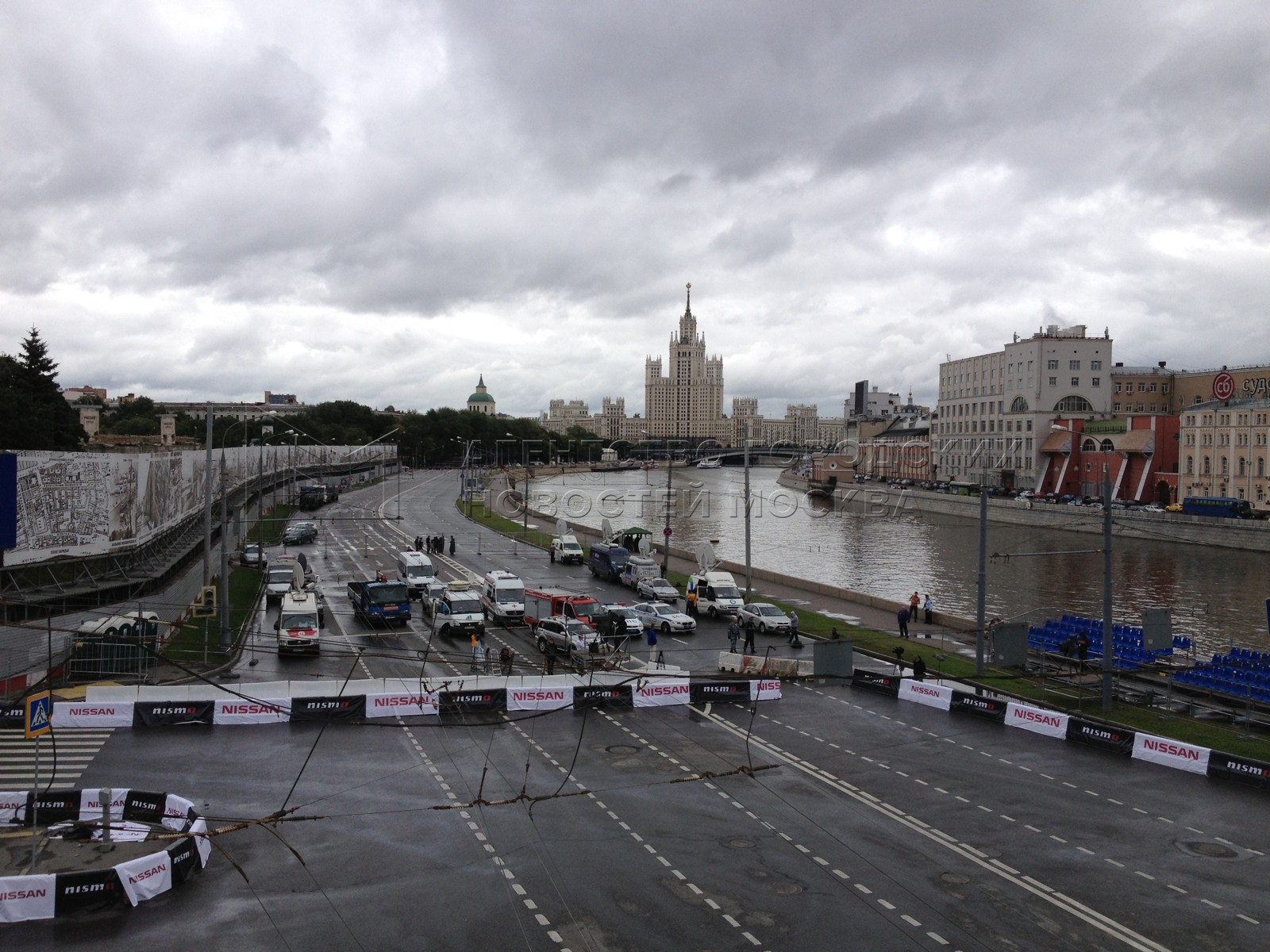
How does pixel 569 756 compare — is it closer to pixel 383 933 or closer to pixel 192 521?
pixel 383 933

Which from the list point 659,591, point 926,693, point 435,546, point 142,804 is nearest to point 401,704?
point 142,804

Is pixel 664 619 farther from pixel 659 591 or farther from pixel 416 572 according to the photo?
pixel 416 572

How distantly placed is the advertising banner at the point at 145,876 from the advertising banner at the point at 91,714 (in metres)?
8.79

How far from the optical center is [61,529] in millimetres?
32125

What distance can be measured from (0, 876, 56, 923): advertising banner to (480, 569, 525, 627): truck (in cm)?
2048

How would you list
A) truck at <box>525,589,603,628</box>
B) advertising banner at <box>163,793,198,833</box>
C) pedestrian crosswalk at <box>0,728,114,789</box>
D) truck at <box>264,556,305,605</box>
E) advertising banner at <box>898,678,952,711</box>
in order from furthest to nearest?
truck at <box>264,556,305,605</box> < truck at <box>525,589,603,628</box> < advertising banner at <box>898,678,952,711</box> < pedestrian crosswalk at <box>0,728,114,789</box> < advertising banner at <box>163,793,198,833</box>

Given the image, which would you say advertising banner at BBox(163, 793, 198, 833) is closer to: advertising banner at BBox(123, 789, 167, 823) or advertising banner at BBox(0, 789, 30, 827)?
advertising banner at BBox(123, 789, 167, 823)

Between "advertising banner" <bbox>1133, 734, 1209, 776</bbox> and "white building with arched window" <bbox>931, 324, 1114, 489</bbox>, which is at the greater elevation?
"white building with arched window" <bbox>931, 324, 1114, 489</bbox>

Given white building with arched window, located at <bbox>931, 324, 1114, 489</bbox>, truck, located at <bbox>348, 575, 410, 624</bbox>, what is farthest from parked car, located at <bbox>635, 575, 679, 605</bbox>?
white building with arched window, located at <bbox>931, 324, 1114, 489</bbox>

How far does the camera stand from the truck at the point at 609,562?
43531 mm

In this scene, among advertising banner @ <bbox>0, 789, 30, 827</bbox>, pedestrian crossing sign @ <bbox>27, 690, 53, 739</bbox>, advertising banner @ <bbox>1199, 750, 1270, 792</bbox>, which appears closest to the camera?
pedestrian crossing sign @ <bbox>27, 690, 53, 739</bbox>

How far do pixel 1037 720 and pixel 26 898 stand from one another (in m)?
18.7

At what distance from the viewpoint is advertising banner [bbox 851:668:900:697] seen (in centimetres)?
2373

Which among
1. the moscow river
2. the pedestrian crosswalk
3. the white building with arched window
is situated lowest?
the moscow river
